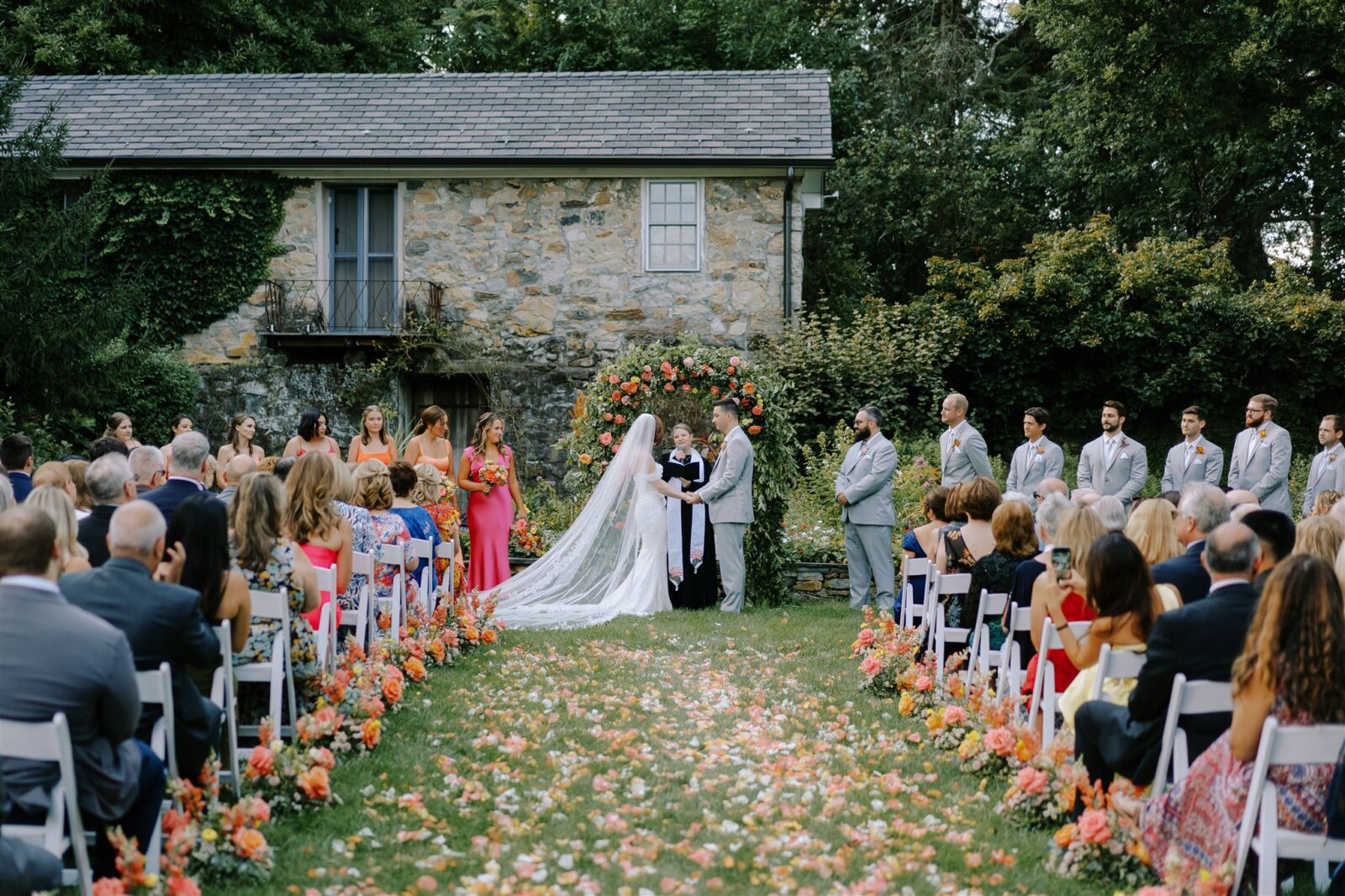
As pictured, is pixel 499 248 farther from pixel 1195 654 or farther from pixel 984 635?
pixel 1195 654

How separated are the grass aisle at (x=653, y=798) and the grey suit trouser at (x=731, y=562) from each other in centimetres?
284

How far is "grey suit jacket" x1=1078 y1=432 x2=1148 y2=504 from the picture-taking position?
35.2ft

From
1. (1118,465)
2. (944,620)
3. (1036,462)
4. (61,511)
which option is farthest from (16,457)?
(1118,465)

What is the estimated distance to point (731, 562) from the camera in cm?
1080

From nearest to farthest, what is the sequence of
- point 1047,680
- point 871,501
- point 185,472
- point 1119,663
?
point 1119,663 → point 1047,680 → point 185,472 → point 871,501

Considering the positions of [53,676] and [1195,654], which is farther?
[1195,654]

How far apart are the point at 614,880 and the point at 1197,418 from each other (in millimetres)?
8036

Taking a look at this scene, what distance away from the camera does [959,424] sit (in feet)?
33.7

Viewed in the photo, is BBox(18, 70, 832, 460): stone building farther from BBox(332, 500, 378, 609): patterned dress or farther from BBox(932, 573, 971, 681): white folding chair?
BBox(932, 573, 971, 681): white folding chair

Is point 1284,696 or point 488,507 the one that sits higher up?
point 488,507

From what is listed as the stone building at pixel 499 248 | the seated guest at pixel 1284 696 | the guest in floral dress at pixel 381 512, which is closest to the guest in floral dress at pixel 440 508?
the guest in floral dress at pixel 381 512

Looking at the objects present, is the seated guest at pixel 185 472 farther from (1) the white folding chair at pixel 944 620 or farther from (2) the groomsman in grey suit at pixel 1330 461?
(2) the groomsman in grey suit at pixel 1330 461

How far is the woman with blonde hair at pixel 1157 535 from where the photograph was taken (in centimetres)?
556

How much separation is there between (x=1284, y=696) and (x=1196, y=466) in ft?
24.5
